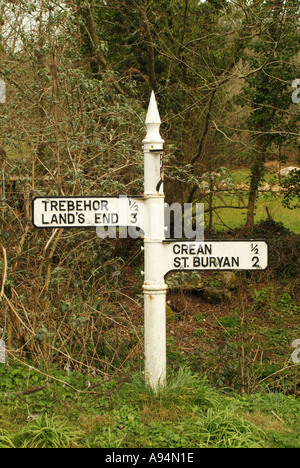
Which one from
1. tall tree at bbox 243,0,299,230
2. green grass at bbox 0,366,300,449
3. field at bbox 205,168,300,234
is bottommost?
green grass at bbox 0,366,300,449

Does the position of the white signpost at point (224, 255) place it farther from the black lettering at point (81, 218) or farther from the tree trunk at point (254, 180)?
the tree trunk at point (254, 180)

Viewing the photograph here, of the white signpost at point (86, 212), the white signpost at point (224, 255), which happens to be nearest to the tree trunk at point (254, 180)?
the white signpost at point (224, 255)

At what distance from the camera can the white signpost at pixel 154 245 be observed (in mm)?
3994

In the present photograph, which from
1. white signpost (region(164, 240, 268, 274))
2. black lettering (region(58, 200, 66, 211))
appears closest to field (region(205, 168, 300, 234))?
white signpost (region(164, 240, 268, 274))

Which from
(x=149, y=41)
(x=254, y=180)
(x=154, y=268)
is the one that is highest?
(x=149, y=41)

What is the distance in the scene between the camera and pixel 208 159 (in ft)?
38.4

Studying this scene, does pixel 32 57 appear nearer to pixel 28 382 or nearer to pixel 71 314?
pixel 71 314

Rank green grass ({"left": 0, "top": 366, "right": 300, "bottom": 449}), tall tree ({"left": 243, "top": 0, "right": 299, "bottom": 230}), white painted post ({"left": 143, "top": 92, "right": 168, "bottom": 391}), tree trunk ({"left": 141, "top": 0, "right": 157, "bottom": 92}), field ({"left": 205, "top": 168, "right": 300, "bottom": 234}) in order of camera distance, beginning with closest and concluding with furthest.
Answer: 1. green grass ({"left": 0, "top": 366, "right": 300, "bottom": 449})
2. white painted post ({"left": 143, "top": 92, "right": 168, "bottom": 391})
3. tall tree ({"left": 243, "top": 0, "right": 299, "bottom": 230})
4. tree trunk ({"left": 141, "top": 0, "right": 157, "bottom": 92})
5. field ({"left": 205, "top": 168, "right": 300, "bottom": 234})

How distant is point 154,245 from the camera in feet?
13.1

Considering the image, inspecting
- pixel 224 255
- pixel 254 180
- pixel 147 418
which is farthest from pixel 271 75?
pixel 147 418

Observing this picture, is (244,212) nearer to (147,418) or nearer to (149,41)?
(149,41)

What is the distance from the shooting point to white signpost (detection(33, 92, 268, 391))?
3.99 m

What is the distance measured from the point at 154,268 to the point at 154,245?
17 centimetres

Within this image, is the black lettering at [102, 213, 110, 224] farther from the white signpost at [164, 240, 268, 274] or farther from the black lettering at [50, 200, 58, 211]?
the white signpost at [164, 240, 268, 274]
